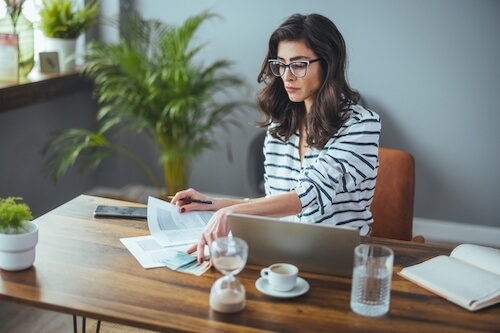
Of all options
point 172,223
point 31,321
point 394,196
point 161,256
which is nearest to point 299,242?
point 161,256

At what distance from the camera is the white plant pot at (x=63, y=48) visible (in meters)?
3.83

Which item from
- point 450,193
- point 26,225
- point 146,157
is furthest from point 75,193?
point 26,225

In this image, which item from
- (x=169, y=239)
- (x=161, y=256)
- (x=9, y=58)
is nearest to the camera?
(x=161, y=256)

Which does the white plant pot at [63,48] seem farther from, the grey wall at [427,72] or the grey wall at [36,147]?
the grey wall at [427,72]

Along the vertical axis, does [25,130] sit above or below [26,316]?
above

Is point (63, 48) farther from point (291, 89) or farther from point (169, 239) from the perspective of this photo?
point (169, 239)

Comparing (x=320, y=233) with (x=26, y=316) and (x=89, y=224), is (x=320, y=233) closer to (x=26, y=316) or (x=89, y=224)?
(x=89, y=224)

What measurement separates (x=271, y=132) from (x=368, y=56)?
167 cm

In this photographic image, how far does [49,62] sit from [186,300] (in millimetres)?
2450

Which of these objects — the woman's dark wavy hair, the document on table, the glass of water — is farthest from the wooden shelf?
the glass of water

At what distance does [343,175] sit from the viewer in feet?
7.01

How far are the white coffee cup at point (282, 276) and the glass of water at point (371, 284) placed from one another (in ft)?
0.46

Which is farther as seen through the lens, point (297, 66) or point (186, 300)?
point (297, 66)

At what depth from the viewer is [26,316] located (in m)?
3.15
